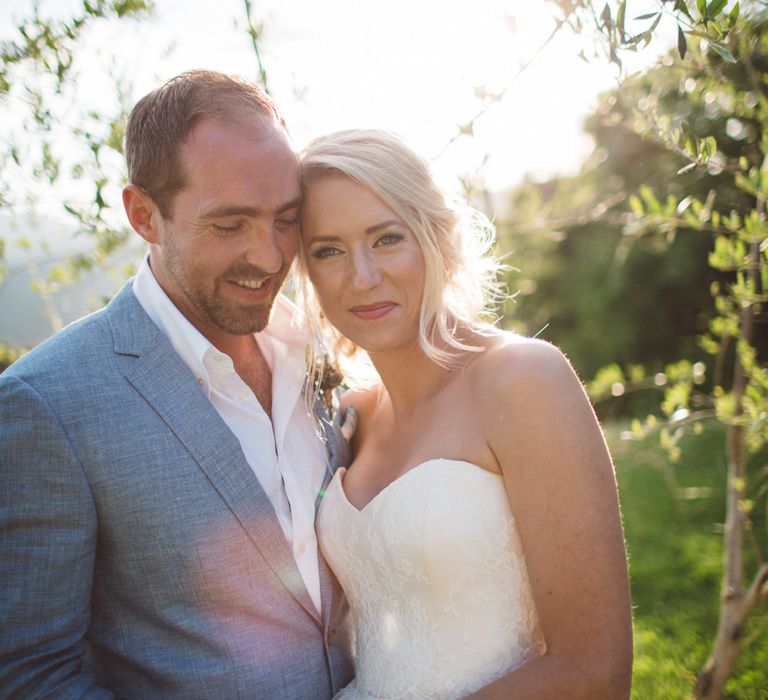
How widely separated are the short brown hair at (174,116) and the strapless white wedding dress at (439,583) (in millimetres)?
Result: 1372

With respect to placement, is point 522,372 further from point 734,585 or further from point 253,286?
point 734,585

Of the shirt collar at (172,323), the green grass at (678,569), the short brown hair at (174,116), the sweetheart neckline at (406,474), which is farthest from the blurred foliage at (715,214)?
the shirt collar at (172,323)

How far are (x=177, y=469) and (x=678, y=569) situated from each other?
555 cm

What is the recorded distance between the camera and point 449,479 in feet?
7.48

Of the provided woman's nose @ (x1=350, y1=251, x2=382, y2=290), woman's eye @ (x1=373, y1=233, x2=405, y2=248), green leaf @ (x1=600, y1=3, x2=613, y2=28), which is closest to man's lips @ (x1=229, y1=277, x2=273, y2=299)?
woman's nose @ (x1=350, y1=251, x2=382, y2=290)

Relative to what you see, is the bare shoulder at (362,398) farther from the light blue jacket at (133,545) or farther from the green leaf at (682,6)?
the green leaf at (682,6)

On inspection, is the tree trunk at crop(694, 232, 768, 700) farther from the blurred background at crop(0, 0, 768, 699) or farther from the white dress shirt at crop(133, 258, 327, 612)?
the white dress shirt at crop(133, 258, 327, 612)

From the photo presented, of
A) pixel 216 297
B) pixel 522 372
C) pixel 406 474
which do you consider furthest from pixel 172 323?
pixel 522 372

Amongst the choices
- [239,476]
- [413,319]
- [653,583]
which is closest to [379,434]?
[413,319]

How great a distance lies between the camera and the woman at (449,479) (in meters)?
2.07

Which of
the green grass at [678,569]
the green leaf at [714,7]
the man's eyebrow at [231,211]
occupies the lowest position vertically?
the green grass at [678,569]

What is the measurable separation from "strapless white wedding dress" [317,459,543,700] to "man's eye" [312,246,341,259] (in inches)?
35.6

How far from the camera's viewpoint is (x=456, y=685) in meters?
2.30

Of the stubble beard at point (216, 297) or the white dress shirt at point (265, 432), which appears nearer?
the white dress shirt at point (265, 432)
